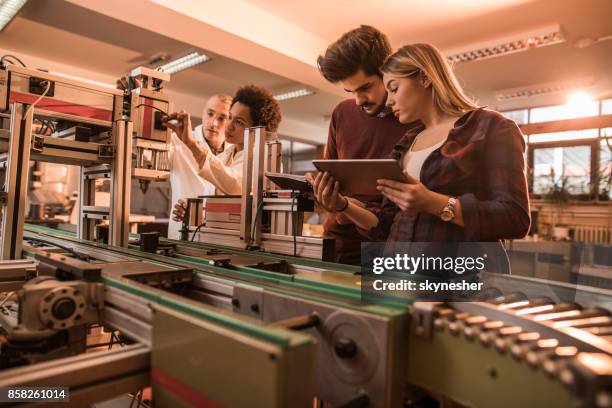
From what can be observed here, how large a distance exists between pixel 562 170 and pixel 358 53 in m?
5.91

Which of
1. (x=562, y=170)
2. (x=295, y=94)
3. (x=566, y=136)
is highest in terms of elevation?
(x=295, y=94)

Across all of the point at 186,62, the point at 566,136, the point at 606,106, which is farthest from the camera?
the point at 566,136

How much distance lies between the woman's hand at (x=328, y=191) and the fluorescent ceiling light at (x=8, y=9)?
3423 mm

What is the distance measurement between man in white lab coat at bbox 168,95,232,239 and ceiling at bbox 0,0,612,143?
1153 mm

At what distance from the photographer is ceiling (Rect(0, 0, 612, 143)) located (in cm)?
339

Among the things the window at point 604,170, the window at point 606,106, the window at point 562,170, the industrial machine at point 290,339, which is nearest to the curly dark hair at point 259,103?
the industrial machine at point 290,339

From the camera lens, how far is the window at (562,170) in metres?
5.75

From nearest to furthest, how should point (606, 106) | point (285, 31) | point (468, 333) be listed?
point (468, 333) → point (285, 31) → point (606, 106)

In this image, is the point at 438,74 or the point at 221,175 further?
the point at 221,175

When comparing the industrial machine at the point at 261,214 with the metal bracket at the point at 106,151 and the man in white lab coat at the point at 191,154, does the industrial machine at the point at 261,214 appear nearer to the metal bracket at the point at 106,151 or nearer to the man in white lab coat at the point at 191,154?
the metal bracket at the point at 106,151

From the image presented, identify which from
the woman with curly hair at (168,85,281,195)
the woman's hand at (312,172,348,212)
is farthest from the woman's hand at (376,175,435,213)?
the woman with curly hair at (168,85,281,195)

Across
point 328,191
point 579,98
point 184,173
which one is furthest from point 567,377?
point 579,98

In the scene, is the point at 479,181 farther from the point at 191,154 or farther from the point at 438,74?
the point at 191,154

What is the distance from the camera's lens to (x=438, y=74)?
111 cm
